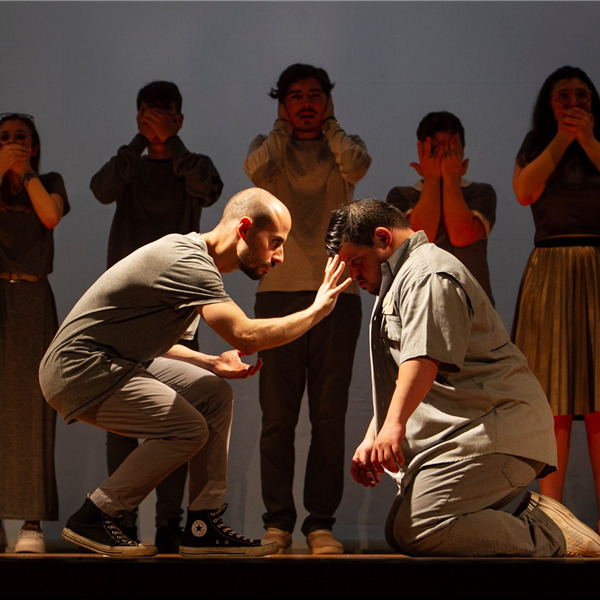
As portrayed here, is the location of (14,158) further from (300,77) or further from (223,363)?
(223,363)

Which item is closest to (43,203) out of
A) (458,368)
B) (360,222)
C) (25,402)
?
(25,402)

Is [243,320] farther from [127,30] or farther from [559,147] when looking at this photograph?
[127,30]

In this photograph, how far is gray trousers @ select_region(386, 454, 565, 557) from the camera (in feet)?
7.97

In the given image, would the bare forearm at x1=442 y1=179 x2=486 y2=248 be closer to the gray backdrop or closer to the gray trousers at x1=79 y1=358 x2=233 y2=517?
the gray backdrop

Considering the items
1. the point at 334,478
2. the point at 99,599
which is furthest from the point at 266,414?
the point at 99,599

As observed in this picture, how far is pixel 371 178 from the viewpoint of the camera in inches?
176

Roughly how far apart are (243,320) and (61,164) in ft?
7.48

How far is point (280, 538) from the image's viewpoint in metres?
3.32

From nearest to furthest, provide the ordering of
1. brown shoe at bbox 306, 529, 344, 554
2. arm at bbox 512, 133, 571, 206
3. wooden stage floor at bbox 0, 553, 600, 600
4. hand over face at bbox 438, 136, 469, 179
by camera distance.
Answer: wooden stage floor at bbox 0, 553, 600, 600 < brown shoe at bbox 306, 529, 344, 554 < arm at bbox 512, 133, 571, 206 < hand over face at bbox 438, 136, 469, 179

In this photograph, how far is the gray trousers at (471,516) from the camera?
2430 millimetres

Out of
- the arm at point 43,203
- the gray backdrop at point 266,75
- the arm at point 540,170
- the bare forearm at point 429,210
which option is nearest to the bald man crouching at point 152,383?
the bare forearm at point 429,210

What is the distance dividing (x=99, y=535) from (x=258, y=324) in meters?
0.75

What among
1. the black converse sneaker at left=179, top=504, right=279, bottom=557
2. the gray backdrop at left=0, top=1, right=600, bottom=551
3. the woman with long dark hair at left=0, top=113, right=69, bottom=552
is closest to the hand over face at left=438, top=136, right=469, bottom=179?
the gray backdrop at left=0, top=1, right=600, bottom=551

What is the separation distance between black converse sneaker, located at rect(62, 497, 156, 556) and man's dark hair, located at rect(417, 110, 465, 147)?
2371 millimetres
